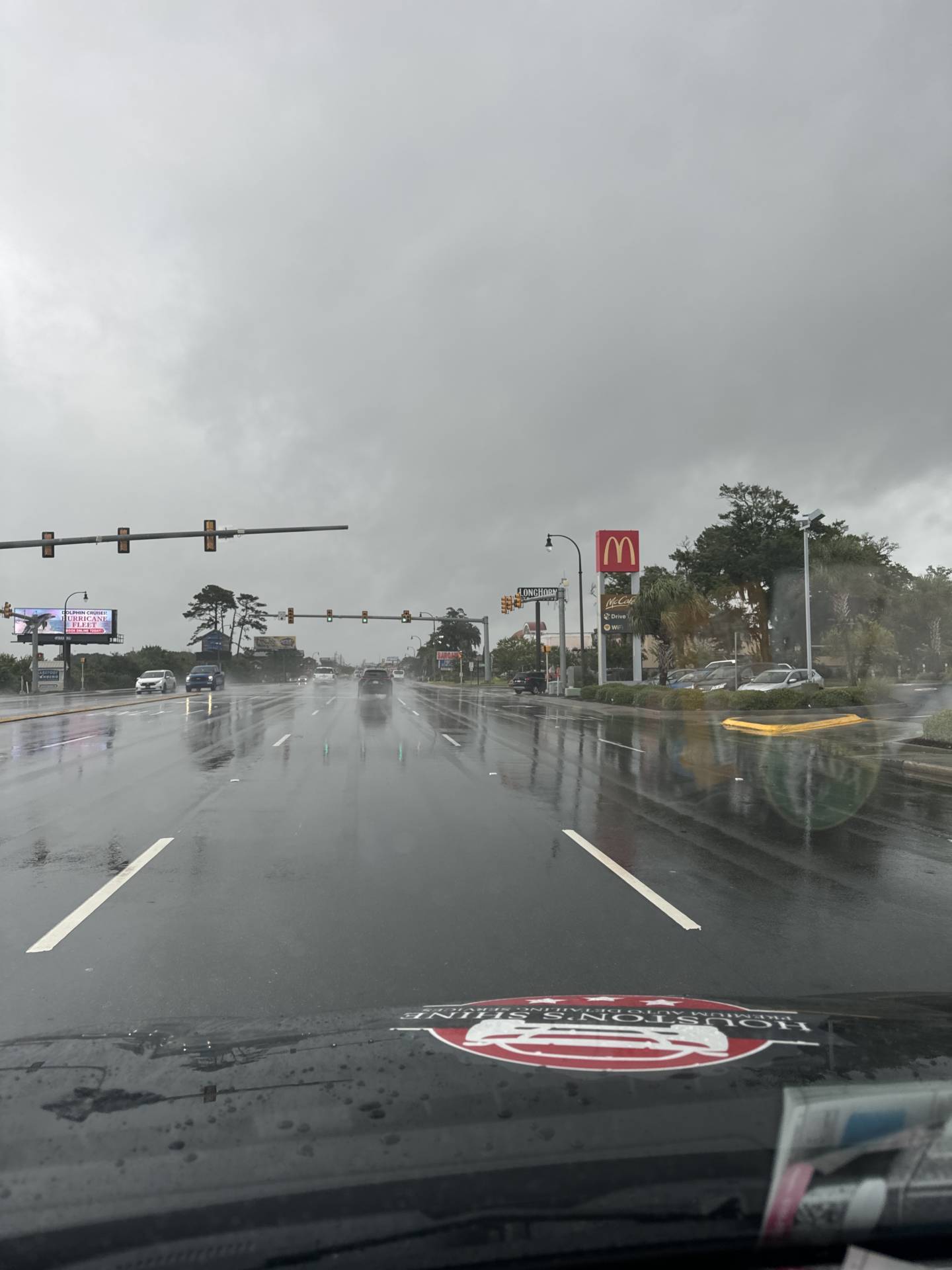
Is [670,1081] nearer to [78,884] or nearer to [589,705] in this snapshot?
[78,884]

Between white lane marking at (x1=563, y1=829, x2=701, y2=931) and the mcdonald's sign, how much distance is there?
3438 cm

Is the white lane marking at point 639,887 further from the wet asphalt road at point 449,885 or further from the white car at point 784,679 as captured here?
the white car at point 784,679

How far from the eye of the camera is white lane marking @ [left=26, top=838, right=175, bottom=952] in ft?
17.1

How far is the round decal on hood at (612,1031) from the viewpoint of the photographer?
246 cm

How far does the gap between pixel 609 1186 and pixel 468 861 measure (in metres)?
5.54

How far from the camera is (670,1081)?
225 cm

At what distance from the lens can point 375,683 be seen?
4678 centimetres

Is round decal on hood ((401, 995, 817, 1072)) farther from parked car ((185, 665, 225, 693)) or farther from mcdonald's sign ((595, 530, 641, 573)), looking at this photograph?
parked car ((185, 665, 225, 693))

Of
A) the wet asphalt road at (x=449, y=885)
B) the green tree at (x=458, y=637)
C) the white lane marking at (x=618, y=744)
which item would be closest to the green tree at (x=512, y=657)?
the green tree at (x=458, y=637)

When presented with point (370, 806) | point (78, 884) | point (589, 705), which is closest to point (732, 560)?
point (589, 705)

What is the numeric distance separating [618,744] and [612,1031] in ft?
54.4

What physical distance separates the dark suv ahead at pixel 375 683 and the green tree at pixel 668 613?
1460 centimetres

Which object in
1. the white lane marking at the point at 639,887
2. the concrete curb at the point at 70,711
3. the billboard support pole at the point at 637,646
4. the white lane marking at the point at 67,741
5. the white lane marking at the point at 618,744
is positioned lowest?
the white lane marking at the point at 639,887

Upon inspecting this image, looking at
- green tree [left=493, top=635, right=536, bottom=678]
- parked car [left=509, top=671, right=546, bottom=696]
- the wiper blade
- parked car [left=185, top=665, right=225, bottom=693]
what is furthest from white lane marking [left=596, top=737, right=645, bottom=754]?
green tree [left=493, top=635, right=536, bottom=678]
